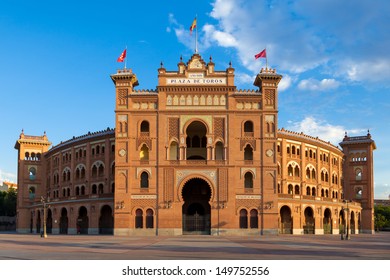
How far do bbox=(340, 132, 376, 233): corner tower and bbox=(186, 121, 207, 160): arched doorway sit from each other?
4375 cm

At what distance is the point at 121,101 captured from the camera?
7012cm

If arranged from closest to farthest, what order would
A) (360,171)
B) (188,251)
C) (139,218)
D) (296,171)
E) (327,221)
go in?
(188,251)
(139,218)
(327,221)
(296,171)
(360,171)

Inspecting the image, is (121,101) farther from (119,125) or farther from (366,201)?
(366,201)

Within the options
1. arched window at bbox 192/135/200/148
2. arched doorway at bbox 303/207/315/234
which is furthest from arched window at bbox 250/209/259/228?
arched doorway at bbox 303/207/315/234

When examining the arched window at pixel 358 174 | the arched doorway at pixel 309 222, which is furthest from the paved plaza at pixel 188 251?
the arched window at pixel 358 174

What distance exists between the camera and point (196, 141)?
76.1 metres

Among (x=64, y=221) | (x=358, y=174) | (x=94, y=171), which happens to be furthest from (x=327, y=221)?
(x=64, y=221)

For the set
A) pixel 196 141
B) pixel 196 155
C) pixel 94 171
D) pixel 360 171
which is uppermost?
pixel 196 141

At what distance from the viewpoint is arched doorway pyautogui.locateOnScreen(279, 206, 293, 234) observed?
75.8 meters

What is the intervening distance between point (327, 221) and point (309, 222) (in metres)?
6.08

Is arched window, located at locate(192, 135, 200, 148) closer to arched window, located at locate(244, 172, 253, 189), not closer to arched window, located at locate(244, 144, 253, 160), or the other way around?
arched window, located at locate(244, 144, 253, 160)

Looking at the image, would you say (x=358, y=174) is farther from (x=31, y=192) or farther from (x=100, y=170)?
(x=31, y=192)

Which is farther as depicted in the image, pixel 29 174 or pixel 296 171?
pixel 29 174

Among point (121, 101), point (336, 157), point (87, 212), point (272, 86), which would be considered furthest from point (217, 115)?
point (336, 157)
